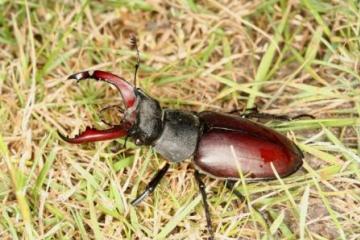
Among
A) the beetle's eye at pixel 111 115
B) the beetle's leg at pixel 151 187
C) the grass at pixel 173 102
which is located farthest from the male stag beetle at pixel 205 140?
the beetle's eye at pixel 111 115

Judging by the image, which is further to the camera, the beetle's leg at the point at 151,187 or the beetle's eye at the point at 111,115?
the beetle's eye at the point at 111,115

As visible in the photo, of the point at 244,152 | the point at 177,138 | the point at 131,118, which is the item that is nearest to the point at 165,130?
the point at 177,138

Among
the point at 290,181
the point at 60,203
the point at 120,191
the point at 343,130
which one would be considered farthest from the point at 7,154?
the point at 343,130

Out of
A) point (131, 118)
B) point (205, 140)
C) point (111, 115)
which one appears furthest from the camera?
point (111, 115)

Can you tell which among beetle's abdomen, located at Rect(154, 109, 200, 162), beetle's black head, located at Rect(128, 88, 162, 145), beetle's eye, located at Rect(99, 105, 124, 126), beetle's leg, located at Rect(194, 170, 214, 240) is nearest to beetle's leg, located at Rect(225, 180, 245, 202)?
beetle's leg, located at Rect(194, 170, 214, 240)

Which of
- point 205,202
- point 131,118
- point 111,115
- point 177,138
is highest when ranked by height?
point 131,118

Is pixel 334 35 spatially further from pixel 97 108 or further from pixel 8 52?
pixel 8 52

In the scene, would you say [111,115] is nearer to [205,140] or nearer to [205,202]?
[205,140]

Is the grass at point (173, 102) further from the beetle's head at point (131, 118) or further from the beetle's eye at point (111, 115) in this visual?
the beetle's head at point (131, 118)
